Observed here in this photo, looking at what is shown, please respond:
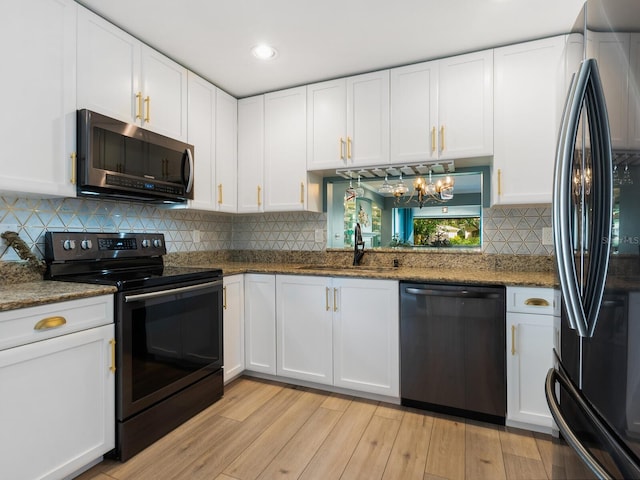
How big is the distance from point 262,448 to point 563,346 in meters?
1.51

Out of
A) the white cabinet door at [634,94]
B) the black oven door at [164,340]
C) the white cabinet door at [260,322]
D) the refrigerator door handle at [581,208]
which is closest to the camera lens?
the white cabinet door at [634,94]

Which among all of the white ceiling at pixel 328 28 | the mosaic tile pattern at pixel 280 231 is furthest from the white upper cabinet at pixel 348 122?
the mosaic tile pattern at pixel 280 231

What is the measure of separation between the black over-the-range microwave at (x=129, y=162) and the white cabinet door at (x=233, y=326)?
723 millimetres

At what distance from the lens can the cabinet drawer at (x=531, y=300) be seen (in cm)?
192

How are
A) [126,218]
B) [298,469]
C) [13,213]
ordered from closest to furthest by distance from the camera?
[298,469] < [13,213] < [126,218]

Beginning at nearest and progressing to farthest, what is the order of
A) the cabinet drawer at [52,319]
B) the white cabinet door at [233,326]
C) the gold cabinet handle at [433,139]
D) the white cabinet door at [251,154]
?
the cabinet drawer at [52,319] < the gold cabinet handle at [433,139] < the white cabinet door at [233,326] < the white cabinet door at [251,154]

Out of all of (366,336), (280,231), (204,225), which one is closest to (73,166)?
(204,225)

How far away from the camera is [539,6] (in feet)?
6.13

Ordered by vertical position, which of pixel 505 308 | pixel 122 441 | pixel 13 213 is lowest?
pixel 122 441

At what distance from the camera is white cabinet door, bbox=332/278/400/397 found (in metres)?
2.26

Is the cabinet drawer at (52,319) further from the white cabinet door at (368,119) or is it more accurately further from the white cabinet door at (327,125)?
the white cabinet door at (368,119)

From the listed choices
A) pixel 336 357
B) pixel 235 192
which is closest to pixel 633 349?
pixel 336 357

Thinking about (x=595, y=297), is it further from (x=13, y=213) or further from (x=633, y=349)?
(x=13, y=213)

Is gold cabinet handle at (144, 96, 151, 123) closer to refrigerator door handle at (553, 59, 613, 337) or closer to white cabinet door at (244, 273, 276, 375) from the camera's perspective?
white cabinet door at (244, 273, 276, 375)
